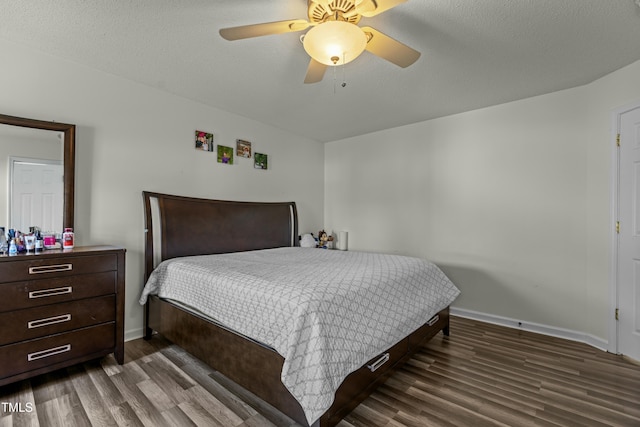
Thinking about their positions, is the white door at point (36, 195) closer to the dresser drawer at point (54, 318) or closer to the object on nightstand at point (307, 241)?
the dresser drawer at point (54, 318)

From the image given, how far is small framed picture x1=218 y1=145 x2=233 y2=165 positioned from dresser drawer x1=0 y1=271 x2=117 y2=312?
172cm

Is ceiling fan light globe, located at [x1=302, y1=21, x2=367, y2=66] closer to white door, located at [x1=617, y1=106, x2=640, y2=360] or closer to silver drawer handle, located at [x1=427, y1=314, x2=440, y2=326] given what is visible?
silver drawer handle, located at [x1=427, y1=314, x2=440, y2=326]

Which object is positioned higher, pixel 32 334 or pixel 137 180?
pixel 137 180

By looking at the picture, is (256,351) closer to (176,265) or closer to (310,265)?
(310,265)

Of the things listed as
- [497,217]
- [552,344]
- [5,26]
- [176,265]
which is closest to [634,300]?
[552,344]

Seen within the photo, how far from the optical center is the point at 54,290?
2.01 metres

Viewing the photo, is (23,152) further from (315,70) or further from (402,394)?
(402,394)

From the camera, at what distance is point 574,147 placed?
285 centimetres

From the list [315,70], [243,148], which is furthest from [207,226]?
[315,70]

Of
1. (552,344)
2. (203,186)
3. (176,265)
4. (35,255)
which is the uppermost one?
(203,186)

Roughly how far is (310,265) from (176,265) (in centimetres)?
116

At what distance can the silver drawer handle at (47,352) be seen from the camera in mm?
1918

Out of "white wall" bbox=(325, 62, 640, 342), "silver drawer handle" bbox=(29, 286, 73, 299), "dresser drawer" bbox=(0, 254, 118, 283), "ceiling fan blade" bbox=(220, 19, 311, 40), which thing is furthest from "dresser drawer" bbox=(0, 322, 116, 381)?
"white wall" bbox=(325, 62, 640, 342)

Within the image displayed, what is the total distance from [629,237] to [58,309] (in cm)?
447
